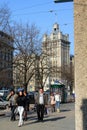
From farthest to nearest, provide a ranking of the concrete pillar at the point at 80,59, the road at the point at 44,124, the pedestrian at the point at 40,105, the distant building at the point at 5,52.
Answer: the distant building at the point at 5,52 → the pedestrian at the point at 40,105 → the road at the point at 44,124 → the concrete pillar at the point at 80,59

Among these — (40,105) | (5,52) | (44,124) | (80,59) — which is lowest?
(44,124)

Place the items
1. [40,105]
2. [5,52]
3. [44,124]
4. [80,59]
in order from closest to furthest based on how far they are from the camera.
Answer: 1. [80,59]
2. [44,124]
3. [40,105]
4. [5,52]

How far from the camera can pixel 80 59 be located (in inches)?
344

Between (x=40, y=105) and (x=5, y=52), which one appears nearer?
(x=40, y=105)

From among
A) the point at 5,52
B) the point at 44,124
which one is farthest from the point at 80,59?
the point at 5,52

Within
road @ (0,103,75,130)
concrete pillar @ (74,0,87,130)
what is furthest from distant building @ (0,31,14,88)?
concrete pillar @ (74,0,87,130)

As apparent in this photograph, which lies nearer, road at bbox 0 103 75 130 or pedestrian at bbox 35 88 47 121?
road at bbox 0 103 75 130

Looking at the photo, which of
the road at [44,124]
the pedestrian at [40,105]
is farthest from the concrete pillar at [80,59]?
the pedestrian at [40,105]

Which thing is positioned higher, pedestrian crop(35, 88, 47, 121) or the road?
pedestrian crop(35, 88, 47, 121)

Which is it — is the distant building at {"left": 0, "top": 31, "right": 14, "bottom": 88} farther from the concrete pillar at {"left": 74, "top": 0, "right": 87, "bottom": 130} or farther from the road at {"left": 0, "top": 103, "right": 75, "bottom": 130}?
the concrete pillar at {"left": 74, "top": 0, "right": 87, "bottom": 130}

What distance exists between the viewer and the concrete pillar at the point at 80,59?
8695 mm

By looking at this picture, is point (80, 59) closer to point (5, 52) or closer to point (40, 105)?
point (40, 105)

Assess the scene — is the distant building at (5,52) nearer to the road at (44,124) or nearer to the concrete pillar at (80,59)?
the road at (44,124)

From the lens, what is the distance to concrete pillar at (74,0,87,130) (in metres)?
8.70
